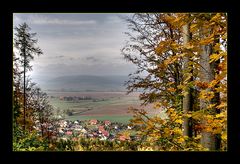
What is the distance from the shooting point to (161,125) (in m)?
4.12

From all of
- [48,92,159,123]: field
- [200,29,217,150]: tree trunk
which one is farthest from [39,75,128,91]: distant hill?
[200,29,217,150]: tree trunk

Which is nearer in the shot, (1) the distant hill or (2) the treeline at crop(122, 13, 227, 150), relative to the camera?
(2) the treeline at crop(122, 13, 227, 150)

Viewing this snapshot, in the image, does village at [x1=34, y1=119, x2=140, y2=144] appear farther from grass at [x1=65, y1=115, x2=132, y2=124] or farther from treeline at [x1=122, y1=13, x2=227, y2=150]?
treeline at [x1=122, y1=13, x2=227, y2=150]

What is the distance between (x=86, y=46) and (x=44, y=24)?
1.16 m

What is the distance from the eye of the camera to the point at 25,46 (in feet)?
17.3

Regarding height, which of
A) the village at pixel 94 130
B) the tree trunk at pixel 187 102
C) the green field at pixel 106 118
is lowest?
the village at pixel 94 130

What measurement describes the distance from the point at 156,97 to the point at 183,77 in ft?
1.75

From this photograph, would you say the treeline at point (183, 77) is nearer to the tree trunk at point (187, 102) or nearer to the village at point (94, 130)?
the tree trunk at point (187, 102)

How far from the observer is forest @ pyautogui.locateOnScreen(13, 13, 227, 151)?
3.09 m

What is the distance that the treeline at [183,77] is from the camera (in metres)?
2.78

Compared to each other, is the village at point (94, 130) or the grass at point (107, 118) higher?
the grass at point (107, 118)

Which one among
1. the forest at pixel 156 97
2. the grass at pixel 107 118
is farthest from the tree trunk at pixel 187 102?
the grass at pixel 107 118
